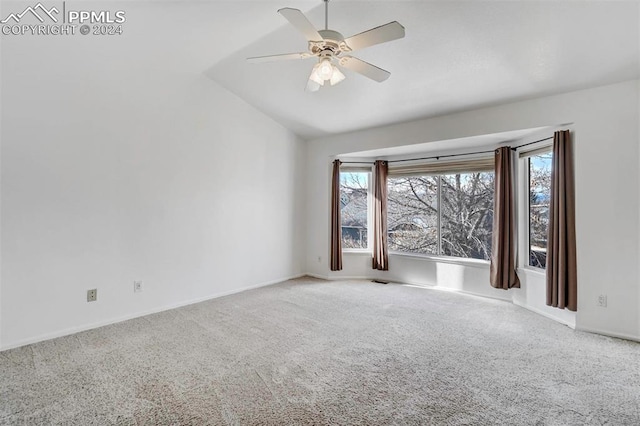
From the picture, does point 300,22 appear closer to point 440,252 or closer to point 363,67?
point 363,67

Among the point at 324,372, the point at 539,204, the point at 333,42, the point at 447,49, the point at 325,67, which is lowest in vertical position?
the point at 324,372

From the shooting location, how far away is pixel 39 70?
2834 mm

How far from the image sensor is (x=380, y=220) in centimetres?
520

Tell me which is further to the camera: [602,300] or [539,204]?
[539,204]

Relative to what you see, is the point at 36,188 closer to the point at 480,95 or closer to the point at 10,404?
the point at 10,404

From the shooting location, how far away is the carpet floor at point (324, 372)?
6.19 ft

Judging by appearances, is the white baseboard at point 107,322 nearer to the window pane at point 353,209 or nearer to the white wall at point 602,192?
the window pane at point 353,209

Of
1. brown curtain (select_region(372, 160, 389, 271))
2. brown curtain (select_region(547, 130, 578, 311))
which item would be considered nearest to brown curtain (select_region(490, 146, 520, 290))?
brown curtain (select_region(547, 130, 578, 311))

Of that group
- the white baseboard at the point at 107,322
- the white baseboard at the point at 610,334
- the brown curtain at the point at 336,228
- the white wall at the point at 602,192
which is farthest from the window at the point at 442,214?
the white baseboard at the point at 107,322


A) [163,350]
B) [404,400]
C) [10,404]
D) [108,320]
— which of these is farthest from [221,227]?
[404,400]

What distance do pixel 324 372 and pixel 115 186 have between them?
2.80 metres

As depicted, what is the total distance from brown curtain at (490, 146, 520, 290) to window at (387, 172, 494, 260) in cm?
43

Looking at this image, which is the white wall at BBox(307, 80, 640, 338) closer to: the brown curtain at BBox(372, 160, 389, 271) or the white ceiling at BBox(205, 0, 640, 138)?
the white ceiling at BBox(205, 0, 640, 138)

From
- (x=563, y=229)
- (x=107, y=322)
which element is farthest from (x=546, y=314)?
(x=107, y=322)
